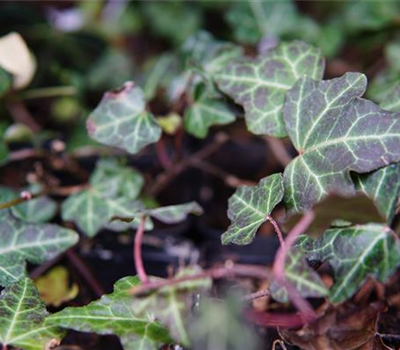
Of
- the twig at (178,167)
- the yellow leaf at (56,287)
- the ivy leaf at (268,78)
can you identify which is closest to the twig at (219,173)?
the twig at (178,167)

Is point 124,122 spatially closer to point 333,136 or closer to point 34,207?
point 34,207

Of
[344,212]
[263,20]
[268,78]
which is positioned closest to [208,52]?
[263,20]

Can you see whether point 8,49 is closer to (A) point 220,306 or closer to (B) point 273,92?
(B) point 273,92

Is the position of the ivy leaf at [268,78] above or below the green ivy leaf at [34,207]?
above

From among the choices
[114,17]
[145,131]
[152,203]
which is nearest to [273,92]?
[145,131]

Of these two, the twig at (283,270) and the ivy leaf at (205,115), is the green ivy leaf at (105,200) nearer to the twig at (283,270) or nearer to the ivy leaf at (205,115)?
the ivy leaf at (205,115)

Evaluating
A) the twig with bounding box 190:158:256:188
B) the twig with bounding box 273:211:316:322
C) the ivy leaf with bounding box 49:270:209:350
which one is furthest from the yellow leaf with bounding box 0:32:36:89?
the twig with bounding box 273:211:316:322
